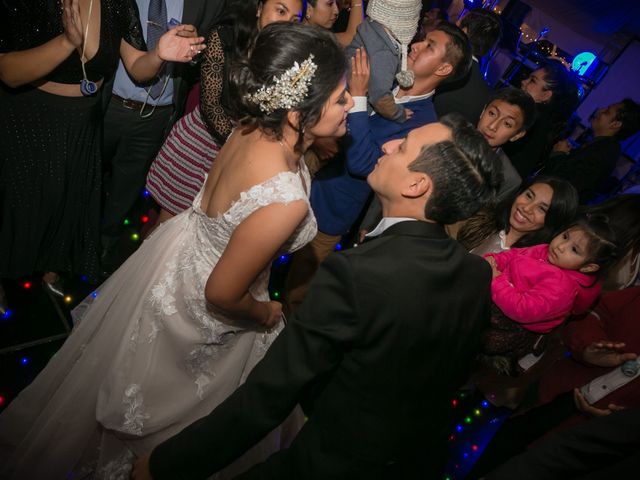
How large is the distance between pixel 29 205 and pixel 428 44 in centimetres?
252

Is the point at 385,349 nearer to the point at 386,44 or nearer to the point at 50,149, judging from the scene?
the point at 386,44

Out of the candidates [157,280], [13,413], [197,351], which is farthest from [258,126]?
[13,413]

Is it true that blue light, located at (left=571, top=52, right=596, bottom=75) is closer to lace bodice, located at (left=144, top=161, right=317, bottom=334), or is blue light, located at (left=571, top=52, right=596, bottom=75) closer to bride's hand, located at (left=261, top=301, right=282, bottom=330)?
lace bodice, located at (left=144, top=161, right=317, bottom=334)

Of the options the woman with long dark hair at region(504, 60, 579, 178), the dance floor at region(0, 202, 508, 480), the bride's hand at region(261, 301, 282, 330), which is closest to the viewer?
the bride's hand at region(261, 301, 282, 330)

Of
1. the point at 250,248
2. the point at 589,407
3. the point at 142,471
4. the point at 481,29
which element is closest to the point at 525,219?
the point at 589,407

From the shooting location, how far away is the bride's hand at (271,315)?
1.75 m

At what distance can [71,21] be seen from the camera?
1.81 m

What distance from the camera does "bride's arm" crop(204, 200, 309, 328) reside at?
1.39 meters

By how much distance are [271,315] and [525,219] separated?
155cm

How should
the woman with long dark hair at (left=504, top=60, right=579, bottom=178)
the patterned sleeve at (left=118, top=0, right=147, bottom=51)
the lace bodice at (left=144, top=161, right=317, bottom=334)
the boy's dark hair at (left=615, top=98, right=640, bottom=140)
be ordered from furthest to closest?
the boy's dark hair at (left=615, top=98, right=640, bottom=140)
the woman with long dark hair at (left=504, top=60, right=579, bottom=178)
the patterned sleeve at (left=118, top=0, right=147, bottom=51)
the lace bodice at (left=144, top=161, right=317, bottom=334)

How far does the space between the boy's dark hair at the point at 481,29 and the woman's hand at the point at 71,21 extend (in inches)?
116

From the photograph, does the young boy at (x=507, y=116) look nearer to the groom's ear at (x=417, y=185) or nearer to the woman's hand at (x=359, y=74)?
the woman's hand at (x=359, y=74)

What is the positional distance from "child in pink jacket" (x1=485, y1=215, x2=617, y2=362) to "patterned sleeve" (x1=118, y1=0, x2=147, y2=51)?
239cm

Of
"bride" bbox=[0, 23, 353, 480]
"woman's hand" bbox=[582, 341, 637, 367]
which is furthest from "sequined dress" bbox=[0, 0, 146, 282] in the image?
"woman's hand" bbox=[582, 341, 637, 367]
